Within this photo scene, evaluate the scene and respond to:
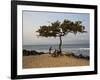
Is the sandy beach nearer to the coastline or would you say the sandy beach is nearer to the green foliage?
the coastline

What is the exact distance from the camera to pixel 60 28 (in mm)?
2186

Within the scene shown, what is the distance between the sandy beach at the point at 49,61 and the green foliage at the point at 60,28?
0.24 metres

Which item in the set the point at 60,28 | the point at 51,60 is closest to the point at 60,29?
the point at 60,28

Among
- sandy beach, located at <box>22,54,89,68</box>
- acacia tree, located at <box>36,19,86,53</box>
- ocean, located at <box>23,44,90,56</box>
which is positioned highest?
acacia tree, located at <box>36,19,86,53</box>

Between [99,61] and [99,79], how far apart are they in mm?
206

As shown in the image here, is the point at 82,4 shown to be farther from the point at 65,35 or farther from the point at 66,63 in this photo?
the point at 66,63

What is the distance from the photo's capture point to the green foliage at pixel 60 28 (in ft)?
7.00

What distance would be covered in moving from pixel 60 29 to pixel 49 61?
14.3 inches

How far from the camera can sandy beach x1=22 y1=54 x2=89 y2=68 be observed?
6.81 ft

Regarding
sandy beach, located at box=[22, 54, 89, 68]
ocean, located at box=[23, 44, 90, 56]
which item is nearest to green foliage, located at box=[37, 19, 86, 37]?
ocean, located at box=[23, 44, 90, 56]

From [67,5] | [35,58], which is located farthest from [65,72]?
[67,5]

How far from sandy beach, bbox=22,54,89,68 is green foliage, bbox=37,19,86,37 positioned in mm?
238

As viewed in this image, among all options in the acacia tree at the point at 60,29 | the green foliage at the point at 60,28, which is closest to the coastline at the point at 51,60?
Result: the acacia tree at the point at 60,29

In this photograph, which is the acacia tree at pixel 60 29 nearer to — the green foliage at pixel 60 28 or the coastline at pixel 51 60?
the green foliage at pixel 60 28
